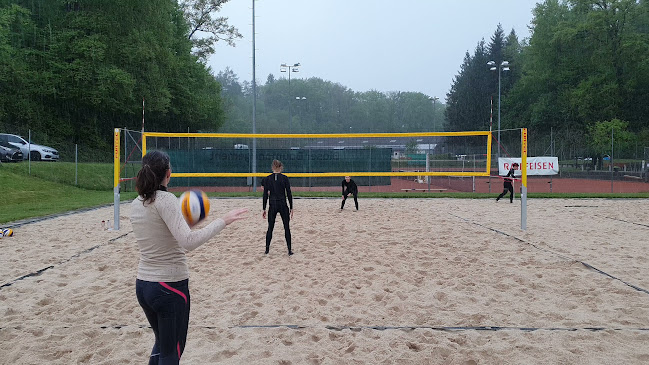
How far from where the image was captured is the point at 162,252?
95.8 inches

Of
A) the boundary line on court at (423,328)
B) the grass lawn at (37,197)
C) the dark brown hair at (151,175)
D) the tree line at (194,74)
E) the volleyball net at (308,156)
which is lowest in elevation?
the boundary line on court at (423,328)

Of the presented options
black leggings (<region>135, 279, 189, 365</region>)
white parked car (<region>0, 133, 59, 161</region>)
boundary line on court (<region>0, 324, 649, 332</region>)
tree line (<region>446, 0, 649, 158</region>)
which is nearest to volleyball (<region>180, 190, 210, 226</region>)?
black leggings (<region>135, 279, 189, 365</region>)

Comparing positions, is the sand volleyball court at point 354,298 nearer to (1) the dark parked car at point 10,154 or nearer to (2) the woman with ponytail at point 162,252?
(2) the woman with ponytail at point 162,252

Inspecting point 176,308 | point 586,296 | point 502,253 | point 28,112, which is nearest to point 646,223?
point 502,253

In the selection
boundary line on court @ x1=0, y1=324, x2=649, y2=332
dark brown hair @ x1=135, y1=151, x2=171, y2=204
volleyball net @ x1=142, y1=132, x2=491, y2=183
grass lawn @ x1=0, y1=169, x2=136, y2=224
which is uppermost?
volleyball net @ x1=142, y1=132, x2=491, y2=183

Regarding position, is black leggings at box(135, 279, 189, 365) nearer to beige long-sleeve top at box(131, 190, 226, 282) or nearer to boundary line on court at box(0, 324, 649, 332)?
beige long-sleeve top at box(131, 190, 226, 282)

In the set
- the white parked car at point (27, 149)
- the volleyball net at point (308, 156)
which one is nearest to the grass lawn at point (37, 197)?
the volleyball net at point (308, 156)

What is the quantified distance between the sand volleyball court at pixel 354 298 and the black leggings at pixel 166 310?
1154 mm

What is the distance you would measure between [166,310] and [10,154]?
2220 centimetres

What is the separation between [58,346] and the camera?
3.74 metres

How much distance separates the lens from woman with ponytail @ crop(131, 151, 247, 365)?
7.77 feet

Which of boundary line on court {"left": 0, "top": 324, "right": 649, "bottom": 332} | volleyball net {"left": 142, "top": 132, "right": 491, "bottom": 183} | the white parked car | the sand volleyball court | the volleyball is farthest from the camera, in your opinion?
the white parked car

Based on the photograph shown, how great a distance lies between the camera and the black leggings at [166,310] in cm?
237

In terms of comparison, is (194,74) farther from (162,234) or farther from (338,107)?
(338,107)
